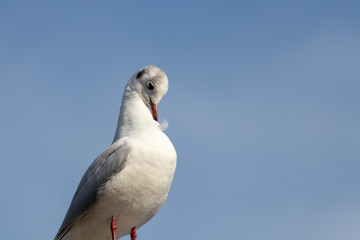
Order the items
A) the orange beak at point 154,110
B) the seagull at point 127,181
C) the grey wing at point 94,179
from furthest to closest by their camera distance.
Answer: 1. the orange beak at point 154,110
2. the grey wing at point 94,179
3. the seagull at point 127,181

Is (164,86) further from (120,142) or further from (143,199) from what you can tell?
(143,199)

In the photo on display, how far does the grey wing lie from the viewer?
9898 millimetres

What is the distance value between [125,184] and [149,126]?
1.12 metres

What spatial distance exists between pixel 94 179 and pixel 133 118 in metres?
1.20

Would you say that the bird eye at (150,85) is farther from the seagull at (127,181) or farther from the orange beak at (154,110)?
the orange beak at (154,110)

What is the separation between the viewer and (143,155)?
980 cm

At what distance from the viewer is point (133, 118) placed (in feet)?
34.5

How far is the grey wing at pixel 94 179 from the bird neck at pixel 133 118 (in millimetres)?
411

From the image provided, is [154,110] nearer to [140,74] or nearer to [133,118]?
[133,118]

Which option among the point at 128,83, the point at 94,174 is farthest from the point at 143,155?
the point at 128,83

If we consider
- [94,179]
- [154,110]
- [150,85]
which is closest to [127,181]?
[94,179]

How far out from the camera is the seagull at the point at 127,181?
32.1ft

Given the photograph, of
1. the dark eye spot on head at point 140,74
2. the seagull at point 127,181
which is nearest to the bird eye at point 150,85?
the seagull at point 127,181

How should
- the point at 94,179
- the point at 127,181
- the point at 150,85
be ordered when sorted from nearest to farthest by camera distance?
1. the point at 127,181
2. the point at 94,179
3. the point at 150,85
